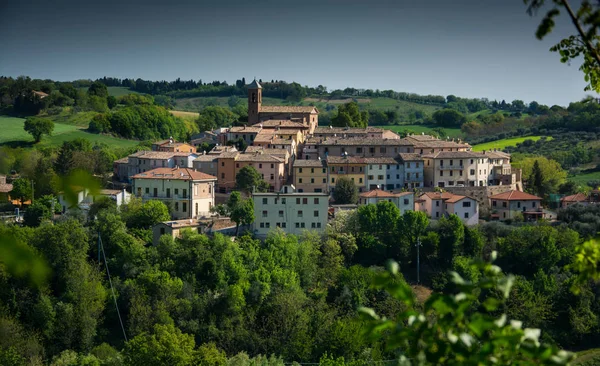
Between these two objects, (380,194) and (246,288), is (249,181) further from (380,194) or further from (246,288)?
(246,288)

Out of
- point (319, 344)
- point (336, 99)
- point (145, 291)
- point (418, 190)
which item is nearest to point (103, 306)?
point (145, 291)

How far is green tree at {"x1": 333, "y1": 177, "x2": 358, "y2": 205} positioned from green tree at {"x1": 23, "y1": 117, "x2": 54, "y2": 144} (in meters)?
22.2

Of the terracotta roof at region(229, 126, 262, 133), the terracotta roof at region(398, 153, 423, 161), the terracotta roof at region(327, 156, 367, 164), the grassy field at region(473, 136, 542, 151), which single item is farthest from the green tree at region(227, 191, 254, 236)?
the grassy field at region(473, 136, 542, 151)

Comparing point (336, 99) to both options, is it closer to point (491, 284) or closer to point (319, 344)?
point (319, 344)

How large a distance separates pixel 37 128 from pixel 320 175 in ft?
71.6

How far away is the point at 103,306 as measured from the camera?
32906mm

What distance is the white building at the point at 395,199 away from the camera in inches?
1565

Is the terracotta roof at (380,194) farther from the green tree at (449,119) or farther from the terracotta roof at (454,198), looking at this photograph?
the green tree at (449,119)

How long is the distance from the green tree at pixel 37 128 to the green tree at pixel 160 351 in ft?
92.2

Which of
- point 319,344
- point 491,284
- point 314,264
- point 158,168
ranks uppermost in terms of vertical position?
point 491,284

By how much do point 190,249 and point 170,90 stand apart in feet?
286

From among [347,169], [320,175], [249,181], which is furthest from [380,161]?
[249,181]

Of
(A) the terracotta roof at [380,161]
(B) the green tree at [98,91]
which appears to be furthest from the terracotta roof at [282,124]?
(B) the green tree at [98,91]

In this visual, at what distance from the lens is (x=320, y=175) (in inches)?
1626
